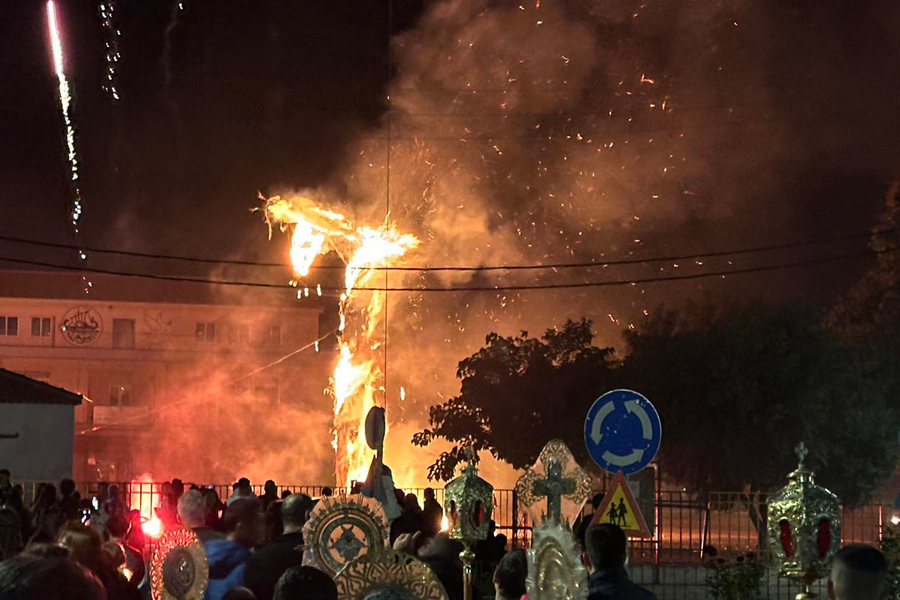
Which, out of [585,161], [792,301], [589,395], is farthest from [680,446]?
[585,161]

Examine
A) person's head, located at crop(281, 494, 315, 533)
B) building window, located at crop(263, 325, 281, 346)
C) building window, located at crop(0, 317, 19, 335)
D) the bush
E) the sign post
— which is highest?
building window, located at crop(0, 317, 19, 335)

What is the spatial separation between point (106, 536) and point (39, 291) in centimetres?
5663

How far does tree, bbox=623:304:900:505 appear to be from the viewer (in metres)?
31.1

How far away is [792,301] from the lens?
33.4m

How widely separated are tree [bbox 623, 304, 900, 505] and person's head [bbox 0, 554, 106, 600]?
28.7 metres

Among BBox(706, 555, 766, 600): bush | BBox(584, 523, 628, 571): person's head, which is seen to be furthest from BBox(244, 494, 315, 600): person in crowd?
BBox(706, 555, 766, 600): bush

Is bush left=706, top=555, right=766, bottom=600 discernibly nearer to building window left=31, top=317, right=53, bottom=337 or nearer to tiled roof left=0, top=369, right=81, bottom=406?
tiled roof left=0, top=369, right=81, bottom=406

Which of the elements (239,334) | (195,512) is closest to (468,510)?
(195,512)

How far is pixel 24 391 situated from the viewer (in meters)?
33.3

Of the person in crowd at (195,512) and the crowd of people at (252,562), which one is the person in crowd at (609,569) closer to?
the crowd of people at (252,562)

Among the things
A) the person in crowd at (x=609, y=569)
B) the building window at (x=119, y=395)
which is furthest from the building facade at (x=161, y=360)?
the person in crowd at (x=609, y=569)

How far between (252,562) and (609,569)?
1.97 m

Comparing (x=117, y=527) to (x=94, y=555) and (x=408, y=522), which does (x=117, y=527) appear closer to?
(x=408, y=522)

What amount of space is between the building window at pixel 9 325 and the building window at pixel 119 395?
215 inches
